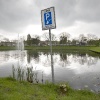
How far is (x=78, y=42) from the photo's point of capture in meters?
99.1

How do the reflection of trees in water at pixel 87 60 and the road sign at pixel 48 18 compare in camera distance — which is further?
the reflection of trees in water at pixel 87 60

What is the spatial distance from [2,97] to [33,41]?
8418 cm

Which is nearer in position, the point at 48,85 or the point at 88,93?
the point at 88,93

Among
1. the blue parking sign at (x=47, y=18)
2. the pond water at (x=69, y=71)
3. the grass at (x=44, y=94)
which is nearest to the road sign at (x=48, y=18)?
the blue parking sign at (x=47, y=18)

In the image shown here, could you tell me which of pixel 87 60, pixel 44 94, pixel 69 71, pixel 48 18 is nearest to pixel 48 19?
pixel 48 18

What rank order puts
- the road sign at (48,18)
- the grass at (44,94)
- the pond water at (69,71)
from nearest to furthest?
the grass at (44,94) → the road sign at (48,18) → the pond water at (69,71)

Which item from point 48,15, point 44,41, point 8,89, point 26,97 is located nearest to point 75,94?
point 26,97

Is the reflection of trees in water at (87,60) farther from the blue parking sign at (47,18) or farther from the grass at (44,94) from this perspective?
the blue parking sign at (47,18)

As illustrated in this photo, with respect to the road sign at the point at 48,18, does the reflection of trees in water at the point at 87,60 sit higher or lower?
lower

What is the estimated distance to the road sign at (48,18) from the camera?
626cm

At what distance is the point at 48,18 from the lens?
637 centimetres

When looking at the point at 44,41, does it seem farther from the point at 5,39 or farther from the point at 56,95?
the point at 56,95

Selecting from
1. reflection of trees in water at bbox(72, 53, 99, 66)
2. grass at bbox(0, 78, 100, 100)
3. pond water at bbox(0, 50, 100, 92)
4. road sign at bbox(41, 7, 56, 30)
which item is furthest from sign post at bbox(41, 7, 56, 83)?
reflection of trees in water at bbox(72, 53, 99, 66)

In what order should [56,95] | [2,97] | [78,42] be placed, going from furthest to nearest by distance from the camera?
[78,42], [56,95], [2,97]
